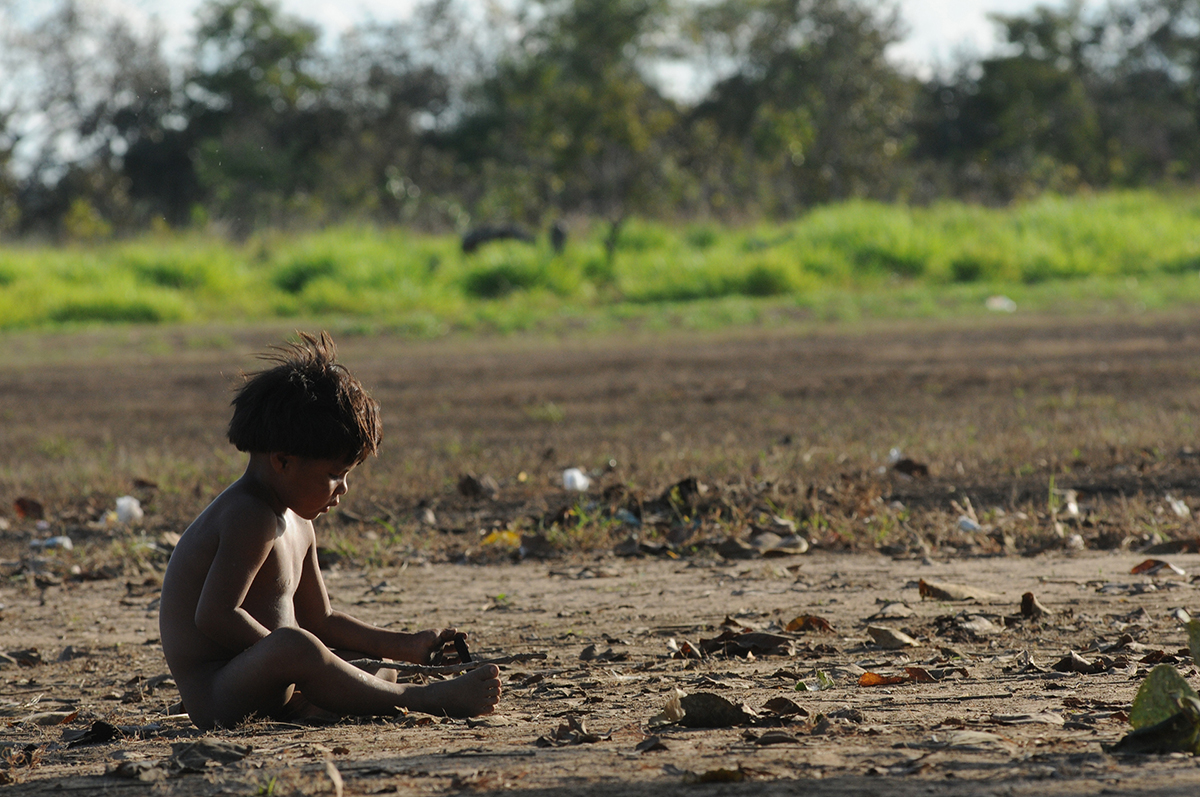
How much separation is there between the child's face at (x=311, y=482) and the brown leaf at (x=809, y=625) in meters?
1.52

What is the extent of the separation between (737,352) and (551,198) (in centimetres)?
1674

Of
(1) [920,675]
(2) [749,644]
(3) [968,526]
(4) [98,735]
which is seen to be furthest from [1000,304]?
(4) [98,735]

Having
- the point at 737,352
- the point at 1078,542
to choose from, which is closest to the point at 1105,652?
the point at 1078,542

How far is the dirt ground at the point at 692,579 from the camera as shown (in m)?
2.48

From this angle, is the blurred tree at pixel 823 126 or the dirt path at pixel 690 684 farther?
the blurred tree at pixel 823 126

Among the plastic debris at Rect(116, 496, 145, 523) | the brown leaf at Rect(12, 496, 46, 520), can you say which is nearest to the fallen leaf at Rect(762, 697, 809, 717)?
the plastic debris at Rect(116, 496, 145, 523)

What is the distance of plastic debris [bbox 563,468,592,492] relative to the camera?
6.11m

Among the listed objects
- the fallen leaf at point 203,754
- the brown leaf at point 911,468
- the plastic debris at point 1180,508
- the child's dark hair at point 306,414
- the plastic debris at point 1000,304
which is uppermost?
the plastic debris at point 1000,304

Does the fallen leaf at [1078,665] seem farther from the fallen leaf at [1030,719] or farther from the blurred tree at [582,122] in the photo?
the blurred tree at [582,122]

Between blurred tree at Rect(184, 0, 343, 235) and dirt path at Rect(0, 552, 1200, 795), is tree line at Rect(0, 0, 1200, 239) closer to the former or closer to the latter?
blurred tree at Rect(184, 0, 343, 235)

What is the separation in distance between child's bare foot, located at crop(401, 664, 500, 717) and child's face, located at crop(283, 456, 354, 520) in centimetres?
53

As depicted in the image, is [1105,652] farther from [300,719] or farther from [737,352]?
[737,352]

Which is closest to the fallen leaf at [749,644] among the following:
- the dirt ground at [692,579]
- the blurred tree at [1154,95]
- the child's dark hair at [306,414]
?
the dirt ground at [692,579]

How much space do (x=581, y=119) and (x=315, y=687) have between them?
24680 mm
